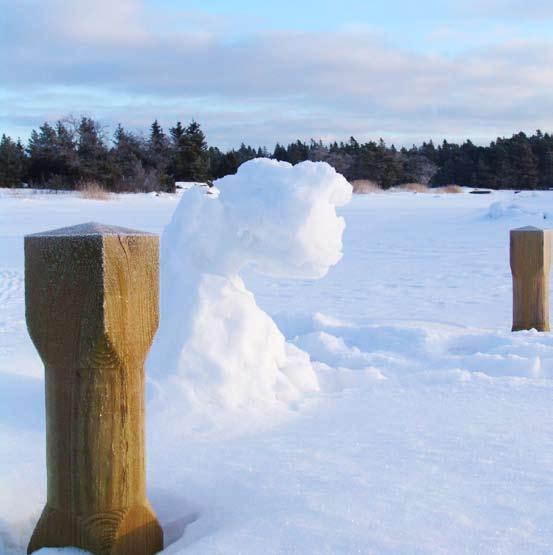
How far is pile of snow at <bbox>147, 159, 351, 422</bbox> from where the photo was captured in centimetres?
302

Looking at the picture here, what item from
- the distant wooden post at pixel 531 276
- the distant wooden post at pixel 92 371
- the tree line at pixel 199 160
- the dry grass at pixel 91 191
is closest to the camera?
the distant wooden post at pixel 92 371

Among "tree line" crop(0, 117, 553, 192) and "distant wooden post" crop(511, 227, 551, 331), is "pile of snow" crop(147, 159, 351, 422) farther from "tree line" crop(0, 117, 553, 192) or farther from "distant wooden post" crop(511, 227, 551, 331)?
"tree line" crop(0, 117, 553, 192)

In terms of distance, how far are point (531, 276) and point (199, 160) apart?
36.5 metres

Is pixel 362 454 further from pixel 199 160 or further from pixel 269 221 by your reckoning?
pixel 199 160

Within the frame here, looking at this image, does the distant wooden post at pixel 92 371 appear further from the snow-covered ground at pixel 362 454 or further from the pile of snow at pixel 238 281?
the pile of snow at pixel 238 281

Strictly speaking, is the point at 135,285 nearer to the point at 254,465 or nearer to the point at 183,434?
the point at 254,465

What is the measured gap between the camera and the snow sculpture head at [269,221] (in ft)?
10.2

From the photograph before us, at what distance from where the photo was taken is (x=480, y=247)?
11328mm

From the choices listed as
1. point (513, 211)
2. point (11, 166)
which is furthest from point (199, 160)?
point (513, 211)

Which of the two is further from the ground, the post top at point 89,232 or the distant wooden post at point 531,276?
the post top at point 89,232

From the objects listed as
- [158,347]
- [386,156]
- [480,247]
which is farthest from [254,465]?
[386,156]

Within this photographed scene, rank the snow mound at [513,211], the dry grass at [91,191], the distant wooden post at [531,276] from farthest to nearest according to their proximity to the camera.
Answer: the dry grass at [91,191], the snow mound at [513,211], the distant wooden post at [531,276]

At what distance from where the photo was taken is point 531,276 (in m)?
5.04

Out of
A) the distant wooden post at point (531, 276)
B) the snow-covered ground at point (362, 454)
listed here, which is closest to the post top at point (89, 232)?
the snow-covered ground at point (362, 454)
